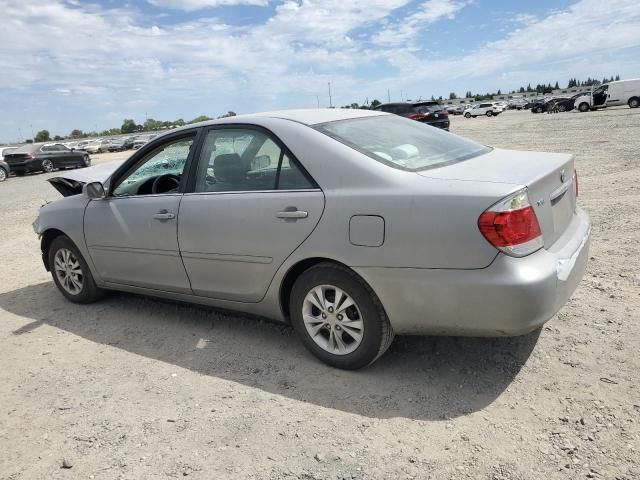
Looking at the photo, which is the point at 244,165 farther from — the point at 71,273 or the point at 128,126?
the point at 128,126

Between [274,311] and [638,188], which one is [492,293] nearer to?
[274,311]

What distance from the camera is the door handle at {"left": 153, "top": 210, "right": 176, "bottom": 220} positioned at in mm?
3968

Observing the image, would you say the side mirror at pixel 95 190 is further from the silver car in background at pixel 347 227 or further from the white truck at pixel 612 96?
the white truck at pixel 612 96

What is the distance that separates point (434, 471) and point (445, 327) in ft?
2.62

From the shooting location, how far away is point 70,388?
11.5ft

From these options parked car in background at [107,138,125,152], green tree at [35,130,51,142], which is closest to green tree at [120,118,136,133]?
green tree at [35,130,51,142]

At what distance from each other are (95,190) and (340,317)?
2.60 metres

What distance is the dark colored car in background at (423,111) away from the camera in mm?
23406

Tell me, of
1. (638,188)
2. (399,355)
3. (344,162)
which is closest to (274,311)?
(399,355)

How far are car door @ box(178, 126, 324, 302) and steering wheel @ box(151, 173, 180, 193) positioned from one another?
37cm

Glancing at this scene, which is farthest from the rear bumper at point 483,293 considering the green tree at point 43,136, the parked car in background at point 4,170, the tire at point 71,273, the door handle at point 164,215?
the green tree at point 43,136

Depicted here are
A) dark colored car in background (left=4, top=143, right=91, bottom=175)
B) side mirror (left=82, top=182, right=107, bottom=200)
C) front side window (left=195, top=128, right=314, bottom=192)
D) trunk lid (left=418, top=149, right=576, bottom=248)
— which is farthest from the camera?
dark colored car in background (left=4, top=143, right=91, bottom=175)

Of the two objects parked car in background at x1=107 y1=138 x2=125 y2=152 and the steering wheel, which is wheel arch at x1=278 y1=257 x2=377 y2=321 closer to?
the steering wheel

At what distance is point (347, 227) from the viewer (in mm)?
3084
